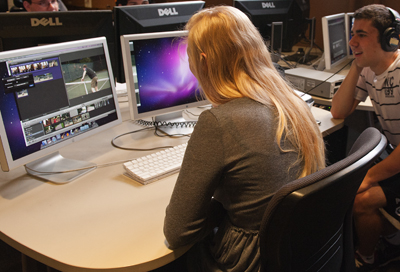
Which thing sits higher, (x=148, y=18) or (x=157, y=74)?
(x=148, y=18)

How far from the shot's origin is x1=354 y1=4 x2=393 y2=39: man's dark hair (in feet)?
5.50

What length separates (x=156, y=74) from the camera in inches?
60.0

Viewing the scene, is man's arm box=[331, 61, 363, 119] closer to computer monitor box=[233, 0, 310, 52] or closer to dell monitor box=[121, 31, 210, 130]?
dell monitor box=[121, 31, 210, 130]

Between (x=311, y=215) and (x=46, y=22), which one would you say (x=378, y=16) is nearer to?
(x=311, y=215)

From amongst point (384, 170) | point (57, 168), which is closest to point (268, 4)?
point (384, 170)

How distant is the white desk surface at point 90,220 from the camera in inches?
34.1

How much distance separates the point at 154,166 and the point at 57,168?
1.15ft

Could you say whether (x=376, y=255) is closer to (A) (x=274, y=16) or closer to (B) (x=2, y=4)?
(A) (x=274, y=16)

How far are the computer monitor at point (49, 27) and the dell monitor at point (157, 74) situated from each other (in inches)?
13.5

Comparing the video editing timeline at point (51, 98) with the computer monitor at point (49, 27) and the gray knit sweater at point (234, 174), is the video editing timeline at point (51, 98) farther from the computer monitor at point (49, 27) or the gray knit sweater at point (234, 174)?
the gray knit sweater at point (234, 174)

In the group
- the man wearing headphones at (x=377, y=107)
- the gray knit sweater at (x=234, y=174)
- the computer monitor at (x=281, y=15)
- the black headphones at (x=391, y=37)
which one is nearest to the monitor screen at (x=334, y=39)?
the computer monitor at (x=281, y=15)

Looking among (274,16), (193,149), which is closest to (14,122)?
(193,149)

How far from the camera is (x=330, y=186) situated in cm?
70

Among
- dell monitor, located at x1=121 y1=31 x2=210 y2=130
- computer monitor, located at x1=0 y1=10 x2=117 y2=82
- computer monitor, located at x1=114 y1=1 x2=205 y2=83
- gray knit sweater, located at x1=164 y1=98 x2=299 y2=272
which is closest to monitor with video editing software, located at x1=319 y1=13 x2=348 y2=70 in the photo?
computer monitor, located at x1=114 y1=1 x2=205 y2=83
